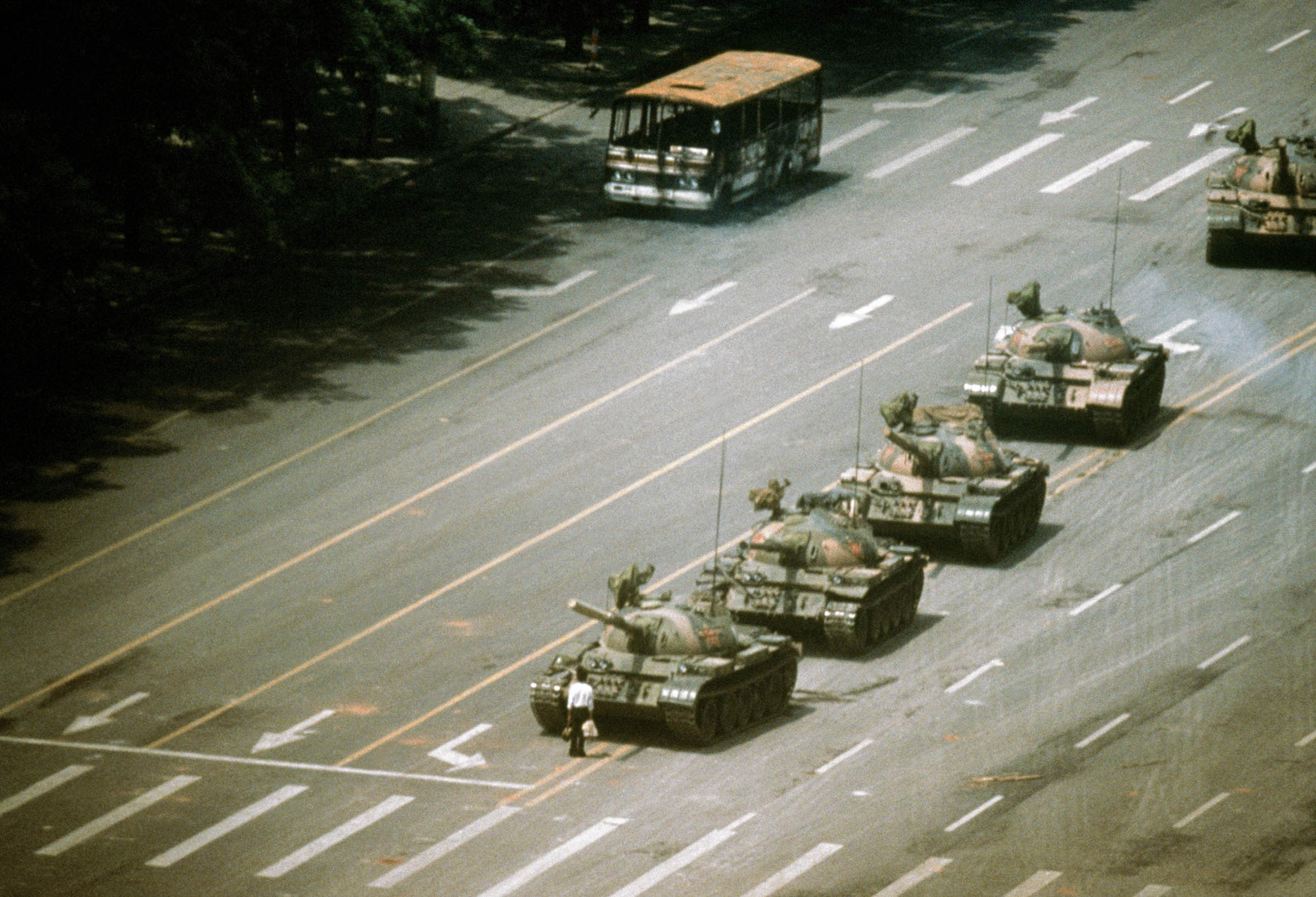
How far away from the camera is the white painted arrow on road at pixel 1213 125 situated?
202 feet

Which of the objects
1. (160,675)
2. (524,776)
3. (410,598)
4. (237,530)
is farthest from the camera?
(237,530)

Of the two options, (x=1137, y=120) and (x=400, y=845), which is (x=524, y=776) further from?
(x=1137, y=120)

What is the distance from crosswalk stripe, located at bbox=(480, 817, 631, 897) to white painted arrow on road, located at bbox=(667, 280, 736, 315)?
2311 cm

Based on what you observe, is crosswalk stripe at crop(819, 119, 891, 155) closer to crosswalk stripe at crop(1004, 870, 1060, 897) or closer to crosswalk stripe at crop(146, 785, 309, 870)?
crosswalk stripe at crop(146, 785, 309, 870)

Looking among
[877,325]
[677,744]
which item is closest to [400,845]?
[677,744]

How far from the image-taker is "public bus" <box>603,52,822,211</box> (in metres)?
56.9

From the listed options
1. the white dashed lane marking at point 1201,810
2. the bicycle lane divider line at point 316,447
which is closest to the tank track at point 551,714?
the white dashed lane marking at point 1201,810

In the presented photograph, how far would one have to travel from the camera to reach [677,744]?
111 feet

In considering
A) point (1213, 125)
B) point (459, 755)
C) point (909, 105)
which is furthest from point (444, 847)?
point (909, 105)

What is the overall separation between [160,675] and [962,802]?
13.3 meters

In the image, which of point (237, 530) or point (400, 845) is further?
point (237, 530)

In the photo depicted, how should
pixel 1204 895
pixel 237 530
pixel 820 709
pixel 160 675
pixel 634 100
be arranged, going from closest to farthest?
pixel 1204 895 → pixel 820 709 → pixel 160 675 → pixel 237 530 → pixel 634 100

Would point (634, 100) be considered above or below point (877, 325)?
above

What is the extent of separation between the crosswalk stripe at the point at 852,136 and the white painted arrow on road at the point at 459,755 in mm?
30339
